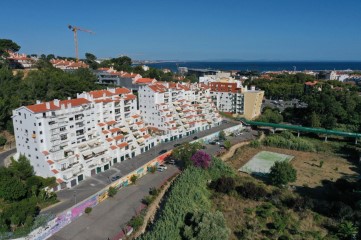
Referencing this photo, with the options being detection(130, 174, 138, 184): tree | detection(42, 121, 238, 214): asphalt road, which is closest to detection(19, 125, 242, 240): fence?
detection(130, 174, 138, 184): tree

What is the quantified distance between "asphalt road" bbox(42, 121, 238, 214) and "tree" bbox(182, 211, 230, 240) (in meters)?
15.8

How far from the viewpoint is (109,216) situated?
3556 centimetres

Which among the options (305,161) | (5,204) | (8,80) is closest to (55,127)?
(5,204)

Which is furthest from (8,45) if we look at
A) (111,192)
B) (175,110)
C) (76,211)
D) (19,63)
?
(76,211)

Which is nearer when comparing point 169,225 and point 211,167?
point 169,225

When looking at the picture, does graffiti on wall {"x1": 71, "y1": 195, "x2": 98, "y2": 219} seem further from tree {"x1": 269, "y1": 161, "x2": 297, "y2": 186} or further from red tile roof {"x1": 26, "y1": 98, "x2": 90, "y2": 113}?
tree {"x1": 269, "y1": 161, "x2": 297, "y2": 186}

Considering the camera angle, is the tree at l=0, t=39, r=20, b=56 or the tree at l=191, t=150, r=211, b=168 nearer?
the tree at l=191, t=150, r=211, b=168

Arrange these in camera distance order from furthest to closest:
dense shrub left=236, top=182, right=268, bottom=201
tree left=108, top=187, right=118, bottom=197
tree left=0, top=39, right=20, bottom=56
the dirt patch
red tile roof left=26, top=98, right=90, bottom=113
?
1. tree left=0, top=39, right=20, bottom=56
2. the dirt patch
3. red tile roof left=26, top=98, right=90, bottom=113
4. tree left=108, top=187, right=118, bottom=197
5. dense shrub left=236, top=182, right=268, bottom=201

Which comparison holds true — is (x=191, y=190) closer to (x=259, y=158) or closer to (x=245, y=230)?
(x=245, y=230)

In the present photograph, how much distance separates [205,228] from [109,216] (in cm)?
1312

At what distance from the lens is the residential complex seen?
8162cm

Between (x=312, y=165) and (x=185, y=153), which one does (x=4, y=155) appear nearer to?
(x=185, y=153)

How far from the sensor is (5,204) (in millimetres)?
35594

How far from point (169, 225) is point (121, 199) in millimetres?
11854
